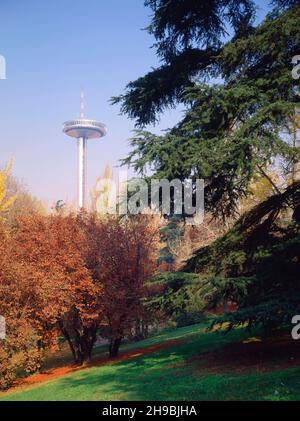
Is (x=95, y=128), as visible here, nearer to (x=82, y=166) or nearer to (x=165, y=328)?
(x=82, y=166)

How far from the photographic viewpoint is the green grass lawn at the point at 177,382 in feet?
26.7

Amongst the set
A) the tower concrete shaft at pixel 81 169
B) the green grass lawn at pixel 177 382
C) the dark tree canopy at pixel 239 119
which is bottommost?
the green grass lawn at pixel 177 382

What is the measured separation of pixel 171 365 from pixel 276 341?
329 cm

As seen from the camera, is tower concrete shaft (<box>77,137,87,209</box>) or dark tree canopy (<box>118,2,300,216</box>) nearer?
dark tree canopy (<box>118,2,300,216</box>)

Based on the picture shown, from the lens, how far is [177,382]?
10211 millimetres

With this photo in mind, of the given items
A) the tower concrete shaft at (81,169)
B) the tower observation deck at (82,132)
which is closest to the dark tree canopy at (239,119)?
the tower concrete shaft at (81,169)

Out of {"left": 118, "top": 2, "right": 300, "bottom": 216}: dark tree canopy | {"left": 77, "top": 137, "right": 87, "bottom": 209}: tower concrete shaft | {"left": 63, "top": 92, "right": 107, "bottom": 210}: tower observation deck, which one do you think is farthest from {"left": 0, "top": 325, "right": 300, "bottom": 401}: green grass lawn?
{"left": 63, "top": 92, "right": 107, "bottom": 210}: tower observation deck

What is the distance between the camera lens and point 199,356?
13352 millimetres

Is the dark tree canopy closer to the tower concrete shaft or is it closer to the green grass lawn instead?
the green grass lawn

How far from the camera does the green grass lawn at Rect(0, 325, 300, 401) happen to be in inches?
320

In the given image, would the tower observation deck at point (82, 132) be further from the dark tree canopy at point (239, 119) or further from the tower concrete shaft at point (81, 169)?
the dark tree canopy at point (239, 119)

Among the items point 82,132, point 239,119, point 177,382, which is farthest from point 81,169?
point 239,119

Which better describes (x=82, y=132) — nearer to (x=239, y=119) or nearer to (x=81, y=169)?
(x=81, y=169)
